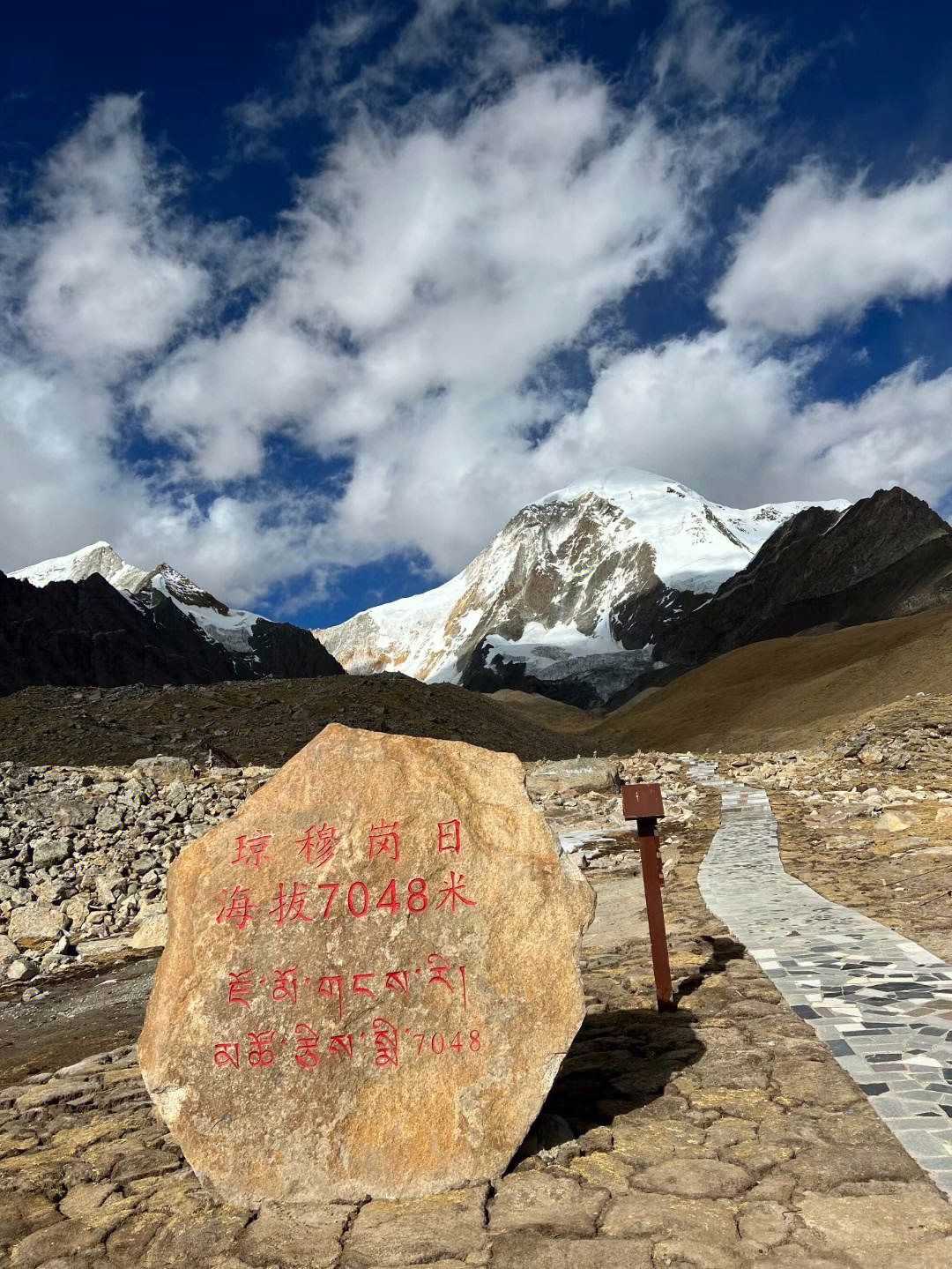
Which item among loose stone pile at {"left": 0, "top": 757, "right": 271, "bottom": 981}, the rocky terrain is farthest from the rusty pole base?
the rocky terrain

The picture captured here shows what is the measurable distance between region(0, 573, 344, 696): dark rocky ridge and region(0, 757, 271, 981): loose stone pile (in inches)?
3039

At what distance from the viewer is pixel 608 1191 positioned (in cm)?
344

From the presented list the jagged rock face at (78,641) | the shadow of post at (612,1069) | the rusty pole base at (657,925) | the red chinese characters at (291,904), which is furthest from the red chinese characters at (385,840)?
the jagged rock face at (78,641)

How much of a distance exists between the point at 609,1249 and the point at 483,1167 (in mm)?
735

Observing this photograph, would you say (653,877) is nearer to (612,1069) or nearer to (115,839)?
(612,1069)

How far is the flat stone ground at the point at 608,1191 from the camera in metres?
3.02

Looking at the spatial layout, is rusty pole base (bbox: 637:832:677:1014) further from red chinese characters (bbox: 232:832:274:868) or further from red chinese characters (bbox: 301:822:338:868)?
red chinese characters (bbox: 232:832:274:868)

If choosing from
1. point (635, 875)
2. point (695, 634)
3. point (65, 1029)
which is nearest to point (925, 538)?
point (695, 634)

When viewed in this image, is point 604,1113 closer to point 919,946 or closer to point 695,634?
point 919,946

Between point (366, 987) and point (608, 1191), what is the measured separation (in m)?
1.24

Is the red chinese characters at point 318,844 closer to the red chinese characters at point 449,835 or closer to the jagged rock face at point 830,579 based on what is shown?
the red chinese characters at point 449,835

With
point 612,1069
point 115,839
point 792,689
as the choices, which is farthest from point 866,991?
point 792,689

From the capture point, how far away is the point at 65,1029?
7.84 meters

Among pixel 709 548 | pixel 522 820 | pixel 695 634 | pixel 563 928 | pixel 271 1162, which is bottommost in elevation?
pixel 271 1162
